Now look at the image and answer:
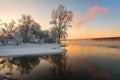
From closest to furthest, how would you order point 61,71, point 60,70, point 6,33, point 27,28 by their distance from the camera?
point 61,71 → point 60,70 → point 6,33 → point 27,28

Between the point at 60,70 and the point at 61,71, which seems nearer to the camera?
the point at 61,71

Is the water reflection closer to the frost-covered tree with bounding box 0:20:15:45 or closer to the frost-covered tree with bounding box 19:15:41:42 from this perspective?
the frost-covered tree with bounding box 0:20:15:45

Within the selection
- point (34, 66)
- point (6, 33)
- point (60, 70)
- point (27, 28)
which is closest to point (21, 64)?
point (34, 66)

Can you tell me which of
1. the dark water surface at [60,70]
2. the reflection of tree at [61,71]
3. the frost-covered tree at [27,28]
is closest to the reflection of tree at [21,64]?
the dark water surface at [60,70]

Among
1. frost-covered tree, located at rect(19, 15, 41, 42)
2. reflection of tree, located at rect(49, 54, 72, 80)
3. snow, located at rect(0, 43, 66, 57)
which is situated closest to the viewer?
reflection of tree, located at rect(49, 54, 72, 80)

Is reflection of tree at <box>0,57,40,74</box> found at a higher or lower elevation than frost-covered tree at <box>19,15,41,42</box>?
lower

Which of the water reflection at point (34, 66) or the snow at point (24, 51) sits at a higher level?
the snow at point (24, 51)

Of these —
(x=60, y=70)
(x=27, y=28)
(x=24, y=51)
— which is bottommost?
(x=60, y=70)

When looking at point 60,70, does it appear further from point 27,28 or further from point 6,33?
point 27,28

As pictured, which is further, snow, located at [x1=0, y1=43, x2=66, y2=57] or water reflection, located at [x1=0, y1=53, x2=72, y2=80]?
snow, located at [x1=0, y1=43, x2=66, y2=57]

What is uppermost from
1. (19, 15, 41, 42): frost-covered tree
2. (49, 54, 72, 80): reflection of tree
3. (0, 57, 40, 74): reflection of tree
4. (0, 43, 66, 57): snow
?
(19, 15, 41, 42): frost-covered tree

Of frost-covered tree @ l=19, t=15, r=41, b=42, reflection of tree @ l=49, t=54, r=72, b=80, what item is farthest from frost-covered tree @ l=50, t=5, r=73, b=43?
reflection of tree @ l=49, t=54, r=72, b=80

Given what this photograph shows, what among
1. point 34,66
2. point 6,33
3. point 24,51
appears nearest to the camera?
point 34,66

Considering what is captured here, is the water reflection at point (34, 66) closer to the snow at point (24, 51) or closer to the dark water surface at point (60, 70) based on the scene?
the dark water surface at point (60, 70)
